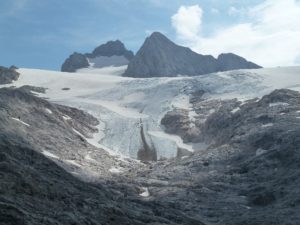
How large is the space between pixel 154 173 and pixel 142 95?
2317 inches

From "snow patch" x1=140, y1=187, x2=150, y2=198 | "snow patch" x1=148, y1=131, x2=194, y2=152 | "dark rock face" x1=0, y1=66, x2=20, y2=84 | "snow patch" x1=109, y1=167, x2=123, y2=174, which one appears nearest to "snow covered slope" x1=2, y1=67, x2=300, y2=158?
"snow patch" x1=148, y1=131, x2=194, y2=152

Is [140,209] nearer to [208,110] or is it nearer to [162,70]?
[208,110]

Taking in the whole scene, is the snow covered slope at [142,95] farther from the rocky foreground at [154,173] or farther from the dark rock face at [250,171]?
the dark rock face at [250,171]

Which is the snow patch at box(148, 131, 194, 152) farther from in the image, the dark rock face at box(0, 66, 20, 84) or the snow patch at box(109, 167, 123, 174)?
the dark rock face at box(0, 66, 20, 84)

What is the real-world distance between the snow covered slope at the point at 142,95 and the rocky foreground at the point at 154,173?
441 centimetres

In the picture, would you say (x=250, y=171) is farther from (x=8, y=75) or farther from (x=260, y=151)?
(x=8, y=75)

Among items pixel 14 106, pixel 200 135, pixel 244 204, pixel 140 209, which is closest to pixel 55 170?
pixel 140 209

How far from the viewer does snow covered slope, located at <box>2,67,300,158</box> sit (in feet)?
255

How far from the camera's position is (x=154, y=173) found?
186 ft

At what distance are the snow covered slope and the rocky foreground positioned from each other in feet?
14.5

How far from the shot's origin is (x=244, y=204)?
45688 mm

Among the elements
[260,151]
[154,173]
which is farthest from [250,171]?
[154,173]

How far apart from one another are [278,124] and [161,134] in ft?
76.4

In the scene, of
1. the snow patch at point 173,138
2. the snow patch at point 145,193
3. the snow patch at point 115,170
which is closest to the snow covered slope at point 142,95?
the snow patch at point 173,138
